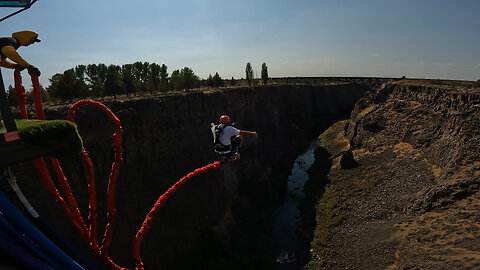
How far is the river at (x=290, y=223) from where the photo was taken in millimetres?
31803

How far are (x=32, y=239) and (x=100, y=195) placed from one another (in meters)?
21.3

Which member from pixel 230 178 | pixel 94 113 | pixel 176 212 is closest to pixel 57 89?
pixel 94 113

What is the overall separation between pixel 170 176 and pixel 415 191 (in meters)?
28.9

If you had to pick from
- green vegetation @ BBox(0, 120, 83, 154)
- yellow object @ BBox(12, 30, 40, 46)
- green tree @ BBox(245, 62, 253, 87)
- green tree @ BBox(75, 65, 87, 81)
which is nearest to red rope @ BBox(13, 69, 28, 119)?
yellow object @ BBox(12, 30, 40, 46)

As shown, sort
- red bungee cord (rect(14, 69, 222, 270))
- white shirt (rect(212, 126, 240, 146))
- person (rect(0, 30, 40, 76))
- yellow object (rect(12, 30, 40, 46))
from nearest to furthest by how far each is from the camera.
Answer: person (rect(0, 30, 40, 76)) < yellow object (rect(12, 30, 40, 46)) < red bungee cord (rect(14, 69, 222, 270)) < white shirt (rect(212, 126, 240, 146))

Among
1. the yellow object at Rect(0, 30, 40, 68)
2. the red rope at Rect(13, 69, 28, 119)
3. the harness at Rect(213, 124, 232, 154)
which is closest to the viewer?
the yellow object at Rect(0, 30, 40, 68)

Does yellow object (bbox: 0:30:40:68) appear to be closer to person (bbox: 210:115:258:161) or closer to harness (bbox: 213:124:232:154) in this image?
person (bbox: 210:115:258:161)

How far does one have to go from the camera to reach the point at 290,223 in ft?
126

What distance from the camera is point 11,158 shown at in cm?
576

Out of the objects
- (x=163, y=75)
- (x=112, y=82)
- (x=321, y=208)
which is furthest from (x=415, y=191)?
(x=163, y=75)

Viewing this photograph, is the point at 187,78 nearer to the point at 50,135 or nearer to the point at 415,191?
the point at 415,191

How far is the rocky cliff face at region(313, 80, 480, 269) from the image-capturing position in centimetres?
2394

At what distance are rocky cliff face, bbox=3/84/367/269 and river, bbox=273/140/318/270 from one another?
1.94m

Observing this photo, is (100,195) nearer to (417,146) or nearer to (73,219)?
(73,219)
